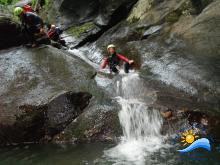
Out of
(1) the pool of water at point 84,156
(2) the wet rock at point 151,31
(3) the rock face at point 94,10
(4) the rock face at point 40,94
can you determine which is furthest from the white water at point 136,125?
(3) the rock face at point 94,10

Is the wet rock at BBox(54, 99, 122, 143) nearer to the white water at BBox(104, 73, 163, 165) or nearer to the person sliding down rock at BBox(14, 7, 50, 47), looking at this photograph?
the white water at BBox(104, 73, 163, 165)

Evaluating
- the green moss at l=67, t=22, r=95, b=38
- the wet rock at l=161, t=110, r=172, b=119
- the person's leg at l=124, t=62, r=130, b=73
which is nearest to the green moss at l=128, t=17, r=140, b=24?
the green moss at l=67, t=22, r=95, b=38

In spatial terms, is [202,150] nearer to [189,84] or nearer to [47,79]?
[189,84]

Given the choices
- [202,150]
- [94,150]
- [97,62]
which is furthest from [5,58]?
[202,150]

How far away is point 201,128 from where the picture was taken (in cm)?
1162

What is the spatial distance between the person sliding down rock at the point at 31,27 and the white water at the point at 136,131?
17.0ft

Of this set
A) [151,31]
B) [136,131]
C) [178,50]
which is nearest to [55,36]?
[151,31]

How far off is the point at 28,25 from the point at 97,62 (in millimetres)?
3751

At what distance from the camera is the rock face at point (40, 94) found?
41.4ft

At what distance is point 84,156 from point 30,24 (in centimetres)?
775

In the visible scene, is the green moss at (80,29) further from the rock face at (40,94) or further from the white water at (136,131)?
the white water at (136,131)

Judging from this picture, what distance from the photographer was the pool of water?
10.1 metres

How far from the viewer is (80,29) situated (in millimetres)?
23828

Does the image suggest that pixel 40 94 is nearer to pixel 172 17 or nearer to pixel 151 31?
pixel 151 31
